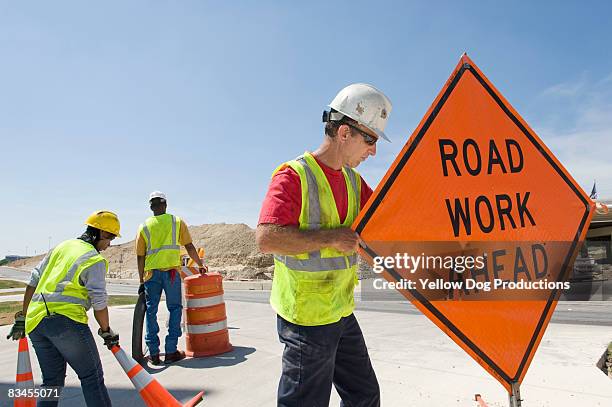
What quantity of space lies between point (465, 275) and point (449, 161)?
675mm

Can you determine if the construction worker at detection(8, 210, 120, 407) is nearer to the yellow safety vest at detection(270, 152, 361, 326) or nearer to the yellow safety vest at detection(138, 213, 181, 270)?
the yellow safety vest at detection(270, 152, 361, 326)

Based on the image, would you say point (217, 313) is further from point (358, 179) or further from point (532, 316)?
point (532, 316)

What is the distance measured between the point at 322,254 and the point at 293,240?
238 mm

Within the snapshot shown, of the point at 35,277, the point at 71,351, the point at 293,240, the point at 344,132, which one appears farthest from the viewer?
the point at 35,277

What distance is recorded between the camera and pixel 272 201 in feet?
7.09

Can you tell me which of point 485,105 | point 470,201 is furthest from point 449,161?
point 485,105

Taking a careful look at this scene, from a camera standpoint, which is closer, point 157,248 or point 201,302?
point 157,248

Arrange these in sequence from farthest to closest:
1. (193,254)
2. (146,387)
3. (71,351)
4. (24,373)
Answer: (193,254) < (24,373) < (146,387) < (71,351)

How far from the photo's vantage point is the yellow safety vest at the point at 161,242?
5.52m

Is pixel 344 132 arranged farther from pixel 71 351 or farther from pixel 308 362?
pixel 71 351

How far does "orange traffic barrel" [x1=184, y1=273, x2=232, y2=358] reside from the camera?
5664mm

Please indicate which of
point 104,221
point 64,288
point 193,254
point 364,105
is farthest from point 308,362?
point 193,254

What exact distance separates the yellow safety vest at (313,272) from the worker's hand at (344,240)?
12 cm

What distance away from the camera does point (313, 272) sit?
88.6 inches
